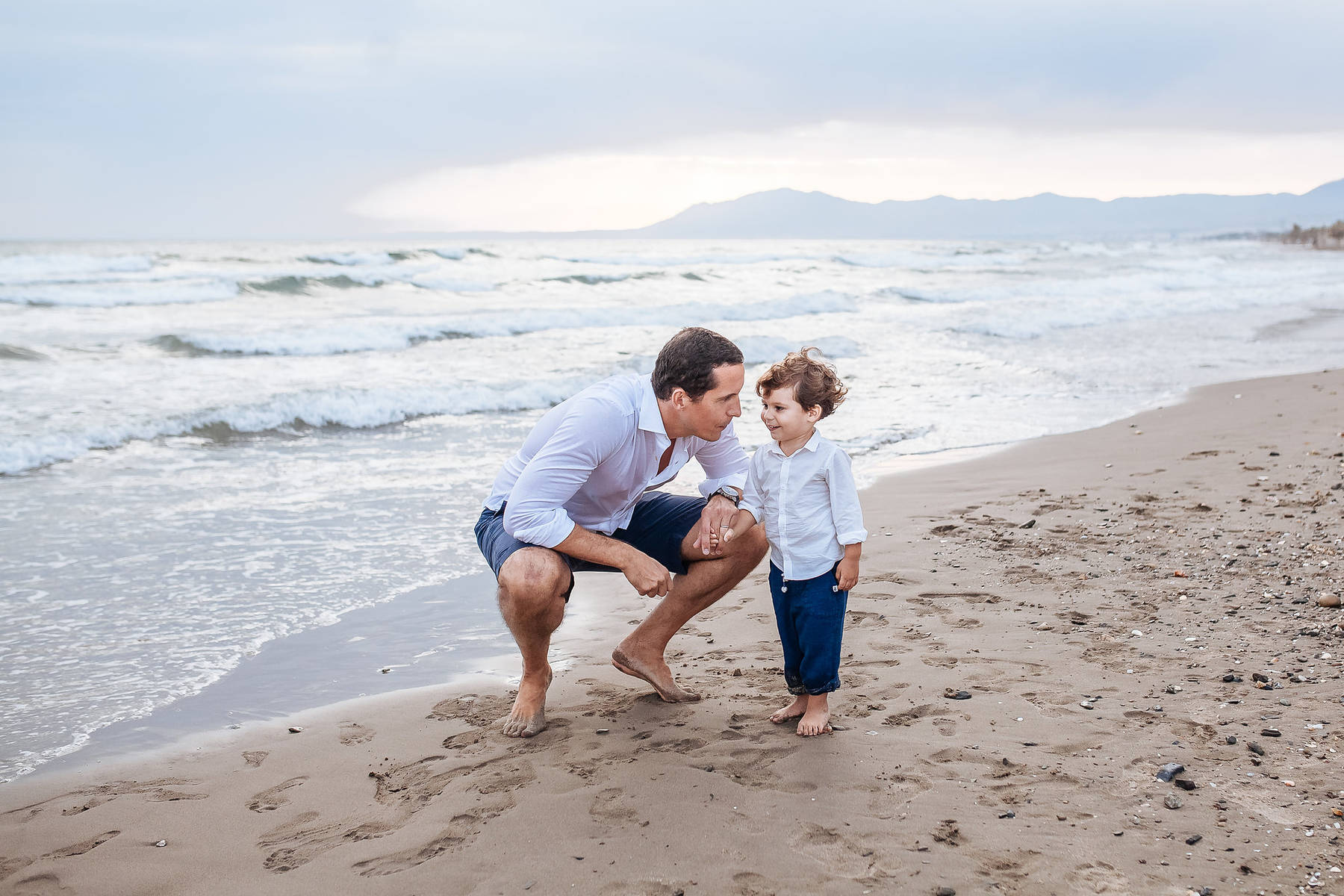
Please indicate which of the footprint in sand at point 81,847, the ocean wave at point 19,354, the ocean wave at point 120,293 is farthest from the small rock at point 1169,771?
the ocean wave at point 120,293

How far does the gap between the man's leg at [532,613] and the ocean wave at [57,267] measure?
108ft

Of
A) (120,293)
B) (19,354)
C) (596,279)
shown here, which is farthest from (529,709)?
(596,279)

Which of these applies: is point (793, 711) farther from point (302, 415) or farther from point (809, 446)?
point (302, 415)

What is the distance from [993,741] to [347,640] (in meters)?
2.82

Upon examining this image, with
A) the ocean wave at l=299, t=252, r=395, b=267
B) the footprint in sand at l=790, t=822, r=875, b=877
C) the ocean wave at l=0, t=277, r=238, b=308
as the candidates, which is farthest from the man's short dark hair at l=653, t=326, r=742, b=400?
the ocean wave at l=299, t=252, r=395, b=267

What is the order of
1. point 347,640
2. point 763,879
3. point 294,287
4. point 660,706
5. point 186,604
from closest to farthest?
point 763,879, point 660,706, point 347,640, point 186,604, point 294,287

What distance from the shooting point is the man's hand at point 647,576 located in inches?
126

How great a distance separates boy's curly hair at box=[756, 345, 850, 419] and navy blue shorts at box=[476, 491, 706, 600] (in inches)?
26.5

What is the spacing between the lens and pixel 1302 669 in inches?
129

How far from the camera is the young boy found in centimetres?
320

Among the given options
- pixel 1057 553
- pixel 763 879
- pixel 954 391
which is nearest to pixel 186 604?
pixel 763 879

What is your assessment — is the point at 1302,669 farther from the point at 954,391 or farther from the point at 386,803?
the point at 954,391

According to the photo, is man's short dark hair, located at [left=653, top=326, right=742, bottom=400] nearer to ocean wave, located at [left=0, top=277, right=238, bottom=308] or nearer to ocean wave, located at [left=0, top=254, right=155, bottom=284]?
ocean wave, located at [left=0, top=277, right=238, bottom=308]

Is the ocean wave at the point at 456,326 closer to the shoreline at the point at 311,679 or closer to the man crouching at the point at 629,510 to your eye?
the shoreline at the point at 311,679
